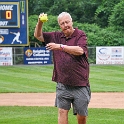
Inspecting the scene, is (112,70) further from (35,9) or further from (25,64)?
(35,9)

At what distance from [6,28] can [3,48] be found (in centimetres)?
184

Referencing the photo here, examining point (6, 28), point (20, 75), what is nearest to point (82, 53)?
point (20, 75)

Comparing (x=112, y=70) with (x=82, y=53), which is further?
(x=112, y=70)

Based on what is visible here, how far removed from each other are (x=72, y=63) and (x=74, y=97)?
611 mm

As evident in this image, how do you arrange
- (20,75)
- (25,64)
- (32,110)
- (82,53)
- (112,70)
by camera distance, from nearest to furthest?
(82,53), (32,110), (20,75), (112,70), (25,64)

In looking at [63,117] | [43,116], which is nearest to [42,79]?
[43,116]

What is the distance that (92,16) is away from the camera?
2147 inches

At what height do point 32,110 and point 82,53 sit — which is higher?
point 82,53

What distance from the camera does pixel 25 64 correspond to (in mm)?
37500

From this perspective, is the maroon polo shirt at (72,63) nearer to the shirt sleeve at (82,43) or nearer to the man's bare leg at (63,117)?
the shirt sleeve at (82,43)

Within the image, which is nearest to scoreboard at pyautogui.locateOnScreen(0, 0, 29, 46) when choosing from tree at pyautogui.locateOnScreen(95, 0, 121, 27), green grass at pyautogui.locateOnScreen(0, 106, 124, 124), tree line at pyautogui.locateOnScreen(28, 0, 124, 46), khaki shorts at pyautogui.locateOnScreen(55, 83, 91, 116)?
tree line at pyautogui.locateOnScreen(28, 0, 124, 46)

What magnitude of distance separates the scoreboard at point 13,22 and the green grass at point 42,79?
2015 mm

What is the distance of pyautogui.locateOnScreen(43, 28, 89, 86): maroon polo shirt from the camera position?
323 inches

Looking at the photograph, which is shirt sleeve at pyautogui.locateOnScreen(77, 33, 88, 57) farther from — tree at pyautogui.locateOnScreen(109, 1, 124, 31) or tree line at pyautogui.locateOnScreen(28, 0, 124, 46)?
tree at pyautogui.locateOnScreen(109, 1, 124, 31)
